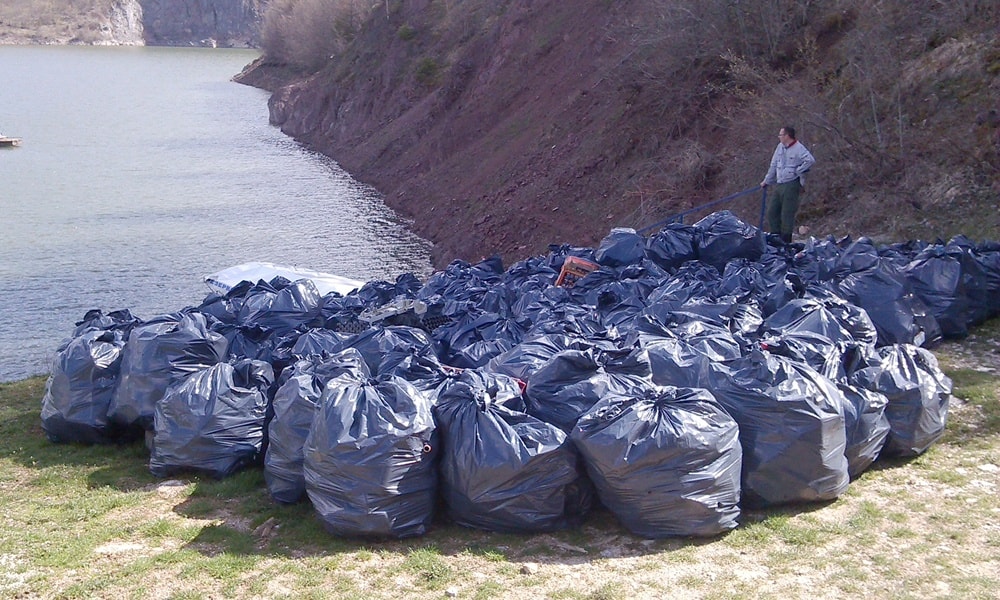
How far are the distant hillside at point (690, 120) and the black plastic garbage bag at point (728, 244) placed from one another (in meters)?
2.52

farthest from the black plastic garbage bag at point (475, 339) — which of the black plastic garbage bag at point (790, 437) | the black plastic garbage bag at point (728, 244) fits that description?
the black plastic garbage bag at point (728, 244)

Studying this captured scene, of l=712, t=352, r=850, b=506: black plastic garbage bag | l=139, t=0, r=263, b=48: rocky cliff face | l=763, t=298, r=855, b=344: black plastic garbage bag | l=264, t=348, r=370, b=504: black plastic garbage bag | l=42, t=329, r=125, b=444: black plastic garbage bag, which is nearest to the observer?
l=712, t=352, r=850, b=506: black plastic garbage bag

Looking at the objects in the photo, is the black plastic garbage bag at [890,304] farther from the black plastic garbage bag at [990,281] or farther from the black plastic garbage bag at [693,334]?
the black plastic garbage bag at [693,334]

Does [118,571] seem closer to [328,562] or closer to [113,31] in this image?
[328,562]

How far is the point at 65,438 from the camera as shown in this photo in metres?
7.37

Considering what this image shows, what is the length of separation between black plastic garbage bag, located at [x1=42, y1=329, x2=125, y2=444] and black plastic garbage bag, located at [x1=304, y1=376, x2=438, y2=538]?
277 centimetres

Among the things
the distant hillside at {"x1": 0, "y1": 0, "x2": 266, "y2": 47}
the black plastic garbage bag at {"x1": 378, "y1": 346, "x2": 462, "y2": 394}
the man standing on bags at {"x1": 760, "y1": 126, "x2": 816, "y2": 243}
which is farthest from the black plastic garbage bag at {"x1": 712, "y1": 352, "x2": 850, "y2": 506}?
the distant hillside at {"x1": 0, "y1": 0, "x2": 266, "y2": 47}

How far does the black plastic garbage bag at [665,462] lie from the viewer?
485 cm

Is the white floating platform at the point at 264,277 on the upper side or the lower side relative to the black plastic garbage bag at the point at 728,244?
lower

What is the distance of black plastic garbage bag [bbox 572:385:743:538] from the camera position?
485 centimetres

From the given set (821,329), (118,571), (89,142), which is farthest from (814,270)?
(89,142)

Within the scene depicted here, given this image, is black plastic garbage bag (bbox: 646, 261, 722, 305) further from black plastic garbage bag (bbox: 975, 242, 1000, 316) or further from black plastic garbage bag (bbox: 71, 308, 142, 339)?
Answer: black plastic garbage bag (bbox: 71, 308, 142, 339)

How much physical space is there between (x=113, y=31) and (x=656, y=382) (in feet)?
417

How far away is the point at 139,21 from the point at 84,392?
12912cm
